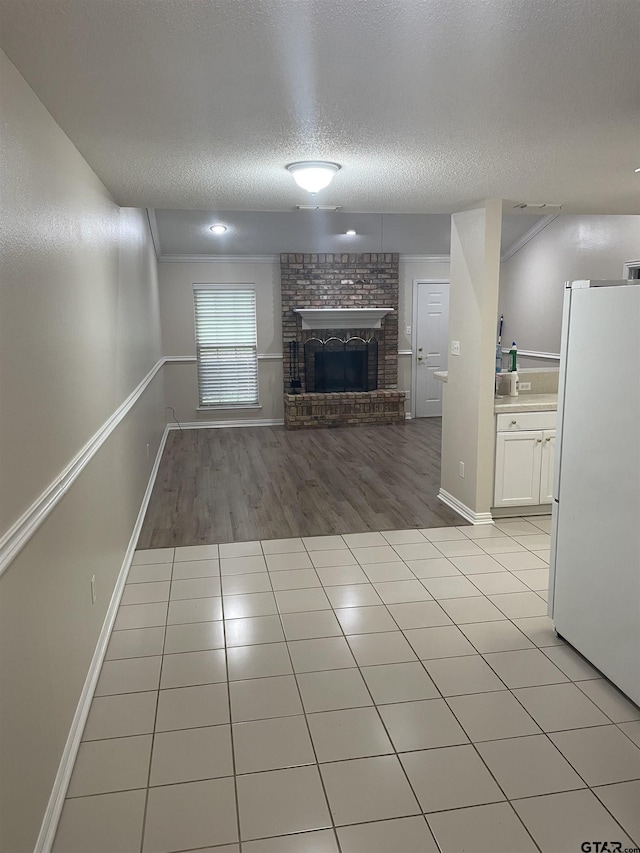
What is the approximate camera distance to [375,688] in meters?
2.59

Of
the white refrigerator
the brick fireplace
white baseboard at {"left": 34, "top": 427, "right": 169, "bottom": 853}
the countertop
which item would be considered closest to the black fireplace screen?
the brick fireplace

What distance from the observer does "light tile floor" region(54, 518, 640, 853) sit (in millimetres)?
1895

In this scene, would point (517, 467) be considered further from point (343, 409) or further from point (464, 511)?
point (343, 409)

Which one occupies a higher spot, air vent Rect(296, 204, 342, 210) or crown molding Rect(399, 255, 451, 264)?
crown molding Rect(399, 255, 451, 264)

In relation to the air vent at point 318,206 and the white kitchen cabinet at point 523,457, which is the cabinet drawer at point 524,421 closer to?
the white kitchen cabinet at point 523,457

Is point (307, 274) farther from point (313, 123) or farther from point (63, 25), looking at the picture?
point (63, 25)

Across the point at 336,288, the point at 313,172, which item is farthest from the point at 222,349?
the point at 313,172

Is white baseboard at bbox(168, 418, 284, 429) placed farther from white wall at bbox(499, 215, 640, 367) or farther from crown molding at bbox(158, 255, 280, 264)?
white wall at bbox(499, 215, 640, 367)

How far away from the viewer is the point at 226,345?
8414 mm

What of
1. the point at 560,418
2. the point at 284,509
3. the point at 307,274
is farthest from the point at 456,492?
the point at 307,274

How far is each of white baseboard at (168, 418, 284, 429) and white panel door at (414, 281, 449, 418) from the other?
2.12 metres

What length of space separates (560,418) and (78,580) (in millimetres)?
2187

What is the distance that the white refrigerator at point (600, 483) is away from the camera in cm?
240

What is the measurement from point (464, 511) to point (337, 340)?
4.32m
